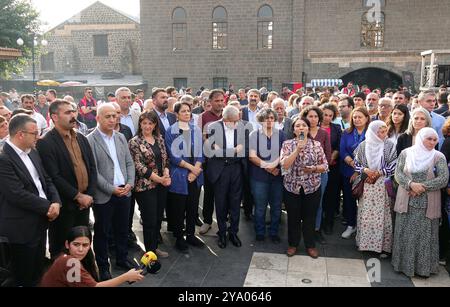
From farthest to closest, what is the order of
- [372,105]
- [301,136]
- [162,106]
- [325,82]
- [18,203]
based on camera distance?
[325,82] → [372,105] → [162,106] → [301,136] → [18,203]

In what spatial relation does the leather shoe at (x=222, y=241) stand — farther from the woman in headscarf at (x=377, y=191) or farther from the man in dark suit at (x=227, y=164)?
the woman in headscarf at (x=377, y=191)

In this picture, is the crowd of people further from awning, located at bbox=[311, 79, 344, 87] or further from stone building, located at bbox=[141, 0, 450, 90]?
stone building, located at bbox=[141, 0, 450, 90]

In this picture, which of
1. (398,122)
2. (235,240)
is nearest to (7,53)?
(235,240)

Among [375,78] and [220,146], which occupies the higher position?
[375,78]

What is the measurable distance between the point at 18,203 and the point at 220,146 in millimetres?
2660

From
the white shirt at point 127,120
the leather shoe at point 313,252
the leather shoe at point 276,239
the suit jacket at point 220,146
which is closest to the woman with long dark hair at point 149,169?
the suit jacket at point 220,146

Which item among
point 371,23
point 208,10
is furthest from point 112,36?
point 371,23

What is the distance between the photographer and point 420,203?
473 cm

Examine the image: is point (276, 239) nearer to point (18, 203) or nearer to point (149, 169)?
point (149, 169)

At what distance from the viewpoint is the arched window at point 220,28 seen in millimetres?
24891

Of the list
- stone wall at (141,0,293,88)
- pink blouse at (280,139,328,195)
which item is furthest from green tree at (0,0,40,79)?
pink blouse at (280,139,328,195)

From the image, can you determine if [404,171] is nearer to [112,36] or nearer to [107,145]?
[107,145]

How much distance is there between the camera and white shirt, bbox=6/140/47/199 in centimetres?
391

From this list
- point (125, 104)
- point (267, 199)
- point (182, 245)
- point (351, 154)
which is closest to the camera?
point (182, 245)
